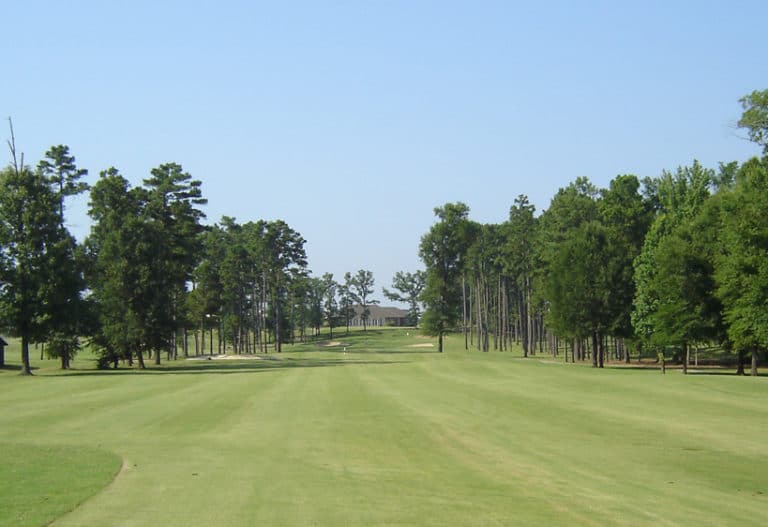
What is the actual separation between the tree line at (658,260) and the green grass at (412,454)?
57.0 feet

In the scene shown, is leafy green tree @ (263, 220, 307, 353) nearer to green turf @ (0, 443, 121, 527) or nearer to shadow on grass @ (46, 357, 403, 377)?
shadow on grass @ (46, 357, 403, 377)

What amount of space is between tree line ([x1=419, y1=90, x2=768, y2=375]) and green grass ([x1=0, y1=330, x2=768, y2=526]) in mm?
17371

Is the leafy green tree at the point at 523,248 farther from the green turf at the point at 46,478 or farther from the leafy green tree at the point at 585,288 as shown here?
the green turf at the point at 46,478

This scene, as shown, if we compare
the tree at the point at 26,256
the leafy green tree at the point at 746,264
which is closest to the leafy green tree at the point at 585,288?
the leafy green tree at the point at 746,264

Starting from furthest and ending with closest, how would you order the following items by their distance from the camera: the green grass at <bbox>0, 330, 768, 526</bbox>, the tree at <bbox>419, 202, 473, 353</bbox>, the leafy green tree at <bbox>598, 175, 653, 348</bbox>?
the tree at <bbox>419, 202, 473, 353</bbox> → the leafy green tree at <bbox>598, 175, 653, 348</bbox> → the green grass at <bbox>0, 330, 768, 526</bbox>

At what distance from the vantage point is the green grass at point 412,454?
37.6 feet

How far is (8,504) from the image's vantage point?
11.8 m

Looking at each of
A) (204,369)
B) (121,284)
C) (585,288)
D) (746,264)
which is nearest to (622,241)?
(585,288)

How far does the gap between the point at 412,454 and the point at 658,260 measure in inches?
1788

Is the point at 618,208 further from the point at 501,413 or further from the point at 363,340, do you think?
the point at 363,340

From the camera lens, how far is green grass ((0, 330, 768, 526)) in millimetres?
11453

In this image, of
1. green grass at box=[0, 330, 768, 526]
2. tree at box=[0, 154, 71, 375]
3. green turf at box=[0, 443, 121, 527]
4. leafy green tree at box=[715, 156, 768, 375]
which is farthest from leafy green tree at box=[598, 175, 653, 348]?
green turf at box=[0, 443, 121, 527]

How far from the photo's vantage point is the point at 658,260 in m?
58.5

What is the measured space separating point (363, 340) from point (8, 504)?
136 m
